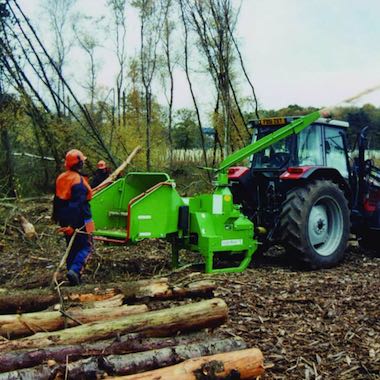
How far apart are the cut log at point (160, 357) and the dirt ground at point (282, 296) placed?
1.52 ft

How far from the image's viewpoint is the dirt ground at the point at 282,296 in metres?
4.55

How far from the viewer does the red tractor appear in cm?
798

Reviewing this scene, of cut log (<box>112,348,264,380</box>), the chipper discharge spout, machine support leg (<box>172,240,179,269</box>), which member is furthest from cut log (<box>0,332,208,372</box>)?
machine support leg (<box>172,240,179,269</box>)

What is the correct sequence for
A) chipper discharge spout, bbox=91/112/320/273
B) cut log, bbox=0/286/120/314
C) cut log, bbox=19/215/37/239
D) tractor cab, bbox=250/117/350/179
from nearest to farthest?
cut log, bbox=0/286/120/314 < chipper discharge spout, bbox=91/112/320/273 < tractor cab, bbox=250/117/350/179 < cut log, bbox=19/215/37/239

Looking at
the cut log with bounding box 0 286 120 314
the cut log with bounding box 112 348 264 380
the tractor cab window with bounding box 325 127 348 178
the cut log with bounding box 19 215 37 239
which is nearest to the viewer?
the cut log with bounding box 112 348 264 380

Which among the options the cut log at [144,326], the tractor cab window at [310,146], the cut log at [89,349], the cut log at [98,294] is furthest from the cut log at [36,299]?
the tractor cab window at [310,146]

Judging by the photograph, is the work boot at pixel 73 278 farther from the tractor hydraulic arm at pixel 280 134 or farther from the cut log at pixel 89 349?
the tractor hydraulic arm at pixel 280 134

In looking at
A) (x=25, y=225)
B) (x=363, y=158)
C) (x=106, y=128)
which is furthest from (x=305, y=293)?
(x=106, y=128)

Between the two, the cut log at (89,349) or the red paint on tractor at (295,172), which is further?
the red paint on tractor at (295,172)

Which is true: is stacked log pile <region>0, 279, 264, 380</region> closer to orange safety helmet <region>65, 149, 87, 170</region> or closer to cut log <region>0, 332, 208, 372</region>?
cut log <region>0, 332, 208, 372</region>

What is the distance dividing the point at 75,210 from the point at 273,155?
10.9ft

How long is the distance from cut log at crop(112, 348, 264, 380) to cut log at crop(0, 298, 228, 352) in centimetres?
70

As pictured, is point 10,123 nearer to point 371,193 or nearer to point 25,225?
point 25,225

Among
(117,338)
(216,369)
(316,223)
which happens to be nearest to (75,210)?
(117,338)
